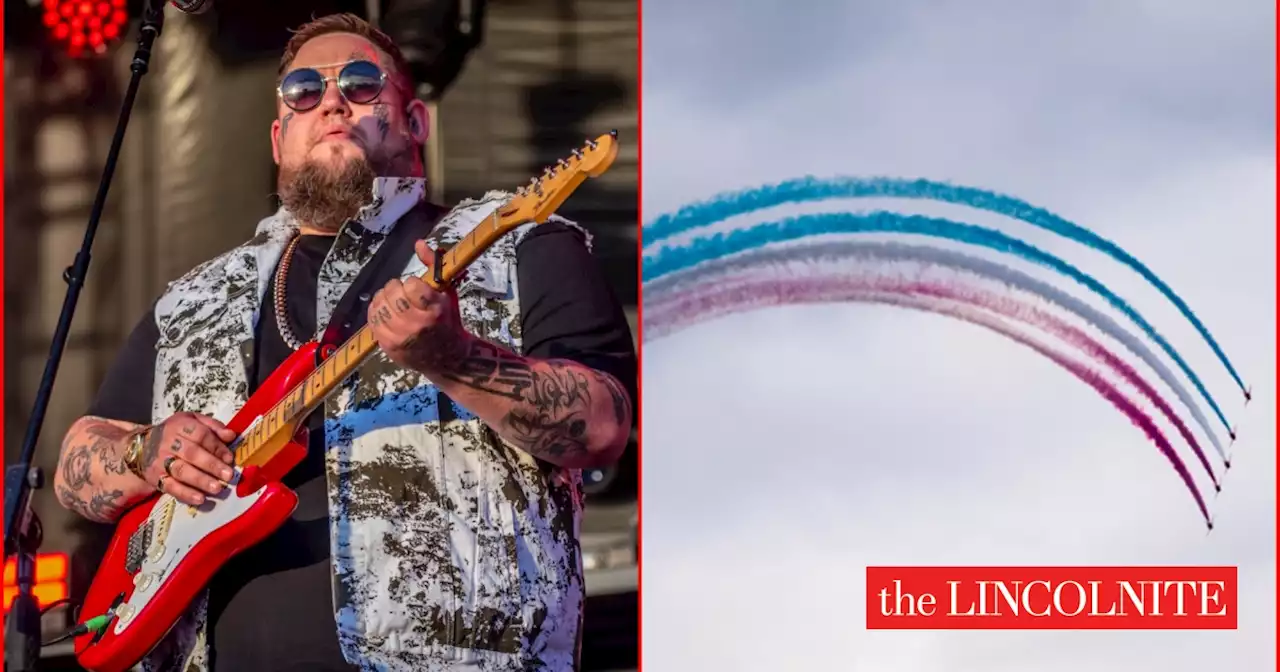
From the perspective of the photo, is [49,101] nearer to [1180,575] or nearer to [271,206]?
[271,206]

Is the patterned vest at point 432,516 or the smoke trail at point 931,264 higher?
the smoke trail at point 931,264

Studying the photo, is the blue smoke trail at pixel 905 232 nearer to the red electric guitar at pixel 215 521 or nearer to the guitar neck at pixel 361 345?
the red electric guitar at pixel 215 521

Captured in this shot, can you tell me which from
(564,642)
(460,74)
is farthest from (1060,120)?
(564,642)

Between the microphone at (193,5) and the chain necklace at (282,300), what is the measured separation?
0.58 m

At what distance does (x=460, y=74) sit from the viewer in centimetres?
358

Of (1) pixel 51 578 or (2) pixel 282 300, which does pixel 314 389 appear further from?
(1) pixel 51 578

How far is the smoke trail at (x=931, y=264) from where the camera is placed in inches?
141

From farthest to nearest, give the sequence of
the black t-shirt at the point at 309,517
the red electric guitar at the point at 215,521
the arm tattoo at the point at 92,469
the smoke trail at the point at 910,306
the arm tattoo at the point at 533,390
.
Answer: the smoke trail at the point at 910,306 → the arm tattoo at the point at 92,469 → the black t-shirt at the point at 309,517 → the red electric guitar at the point at 215,521 → the arm tattoo at the point at 533,390

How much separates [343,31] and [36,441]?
3.65ft

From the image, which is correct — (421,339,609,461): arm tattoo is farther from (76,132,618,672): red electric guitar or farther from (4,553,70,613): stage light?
(4,553,70,613): stage light

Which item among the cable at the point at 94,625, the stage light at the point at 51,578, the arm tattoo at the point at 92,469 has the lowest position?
the cable at the point at 94,625

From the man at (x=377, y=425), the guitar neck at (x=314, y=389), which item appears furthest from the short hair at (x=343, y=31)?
the guitar neck at (x=314, y=389)

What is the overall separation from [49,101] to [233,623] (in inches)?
49.1

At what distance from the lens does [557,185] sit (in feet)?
9.86
